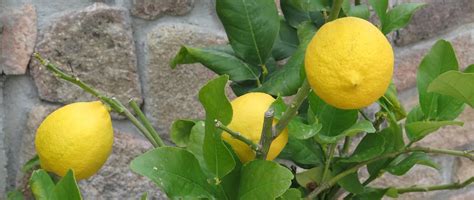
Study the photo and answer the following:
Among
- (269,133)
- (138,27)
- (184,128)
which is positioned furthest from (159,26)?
(269,133)

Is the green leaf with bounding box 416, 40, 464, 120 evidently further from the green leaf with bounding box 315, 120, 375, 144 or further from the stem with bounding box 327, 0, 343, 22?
the stem with bounding box 327, 0, 343, 22

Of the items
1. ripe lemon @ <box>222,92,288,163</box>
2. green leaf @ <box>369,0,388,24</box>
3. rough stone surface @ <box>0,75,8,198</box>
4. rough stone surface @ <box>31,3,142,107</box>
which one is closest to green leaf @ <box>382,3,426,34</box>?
green leaf @ <box>369,0,388,24</box>

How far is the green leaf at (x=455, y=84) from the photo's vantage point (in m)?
0.49

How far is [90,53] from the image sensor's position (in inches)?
39.7

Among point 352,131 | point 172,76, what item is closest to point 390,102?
point 352,131

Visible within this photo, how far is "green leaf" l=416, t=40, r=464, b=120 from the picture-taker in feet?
2.15

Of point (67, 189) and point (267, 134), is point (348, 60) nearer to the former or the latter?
point (267, 134)

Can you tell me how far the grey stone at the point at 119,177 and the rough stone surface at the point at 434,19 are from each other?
1.84 feet

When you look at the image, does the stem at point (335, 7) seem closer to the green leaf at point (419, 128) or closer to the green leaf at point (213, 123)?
the green leaf at point (213, 123)

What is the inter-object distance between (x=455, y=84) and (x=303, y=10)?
298 mm

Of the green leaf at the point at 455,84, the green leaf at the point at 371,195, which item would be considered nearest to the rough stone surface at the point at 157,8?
the green leaf at the point at 371,195

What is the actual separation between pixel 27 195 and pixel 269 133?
0.64 m

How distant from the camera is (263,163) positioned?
1.69 feet

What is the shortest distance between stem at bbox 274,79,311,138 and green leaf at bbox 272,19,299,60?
0.78 ft
